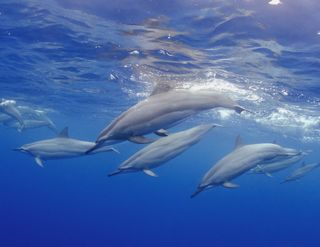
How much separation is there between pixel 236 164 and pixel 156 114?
3030 mm

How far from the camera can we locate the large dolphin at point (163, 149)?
7816 millimetres

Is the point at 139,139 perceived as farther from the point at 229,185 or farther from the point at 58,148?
the point at 58,148

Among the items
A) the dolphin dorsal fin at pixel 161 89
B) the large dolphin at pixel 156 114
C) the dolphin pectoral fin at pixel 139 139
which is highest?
the dolphin dorsal fin at pixel 161 89

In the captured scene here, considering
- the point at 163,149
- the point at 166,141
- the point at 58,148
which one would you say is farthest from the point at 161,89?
the point at 58,148

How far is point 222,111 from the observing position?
34000 mm

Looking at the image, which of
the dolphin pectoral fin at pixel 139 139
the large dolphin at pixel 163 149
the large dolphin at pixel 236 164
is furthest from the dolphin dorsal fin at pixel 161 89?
the large dolphin at pixel 236 164

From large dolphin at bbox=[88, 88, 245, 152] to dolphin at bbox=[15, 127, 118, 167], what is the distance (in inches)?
162

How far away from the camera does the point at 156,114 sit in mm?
6242

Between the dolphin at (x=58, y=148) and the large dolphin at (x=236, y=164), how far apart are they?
340cm

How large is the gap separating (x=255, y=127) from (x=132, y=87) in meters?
19.3

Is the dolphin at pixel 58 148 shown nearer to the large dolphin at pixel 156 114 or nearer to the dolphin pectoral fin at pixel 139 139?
the large dolphin at pixel 156 114

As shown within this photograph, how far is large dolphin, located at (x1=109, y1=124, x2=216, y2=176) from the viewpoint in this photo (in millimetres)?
7816

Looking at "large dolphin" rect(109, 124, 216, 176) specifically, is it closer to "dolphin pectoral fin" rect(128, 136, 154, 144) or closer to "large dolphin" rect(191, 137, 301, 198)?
"large dolphin" rect(191, 137, 301, 198)

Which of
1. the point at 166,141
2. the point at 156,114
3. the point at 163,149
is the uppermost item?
the point at 156,114
